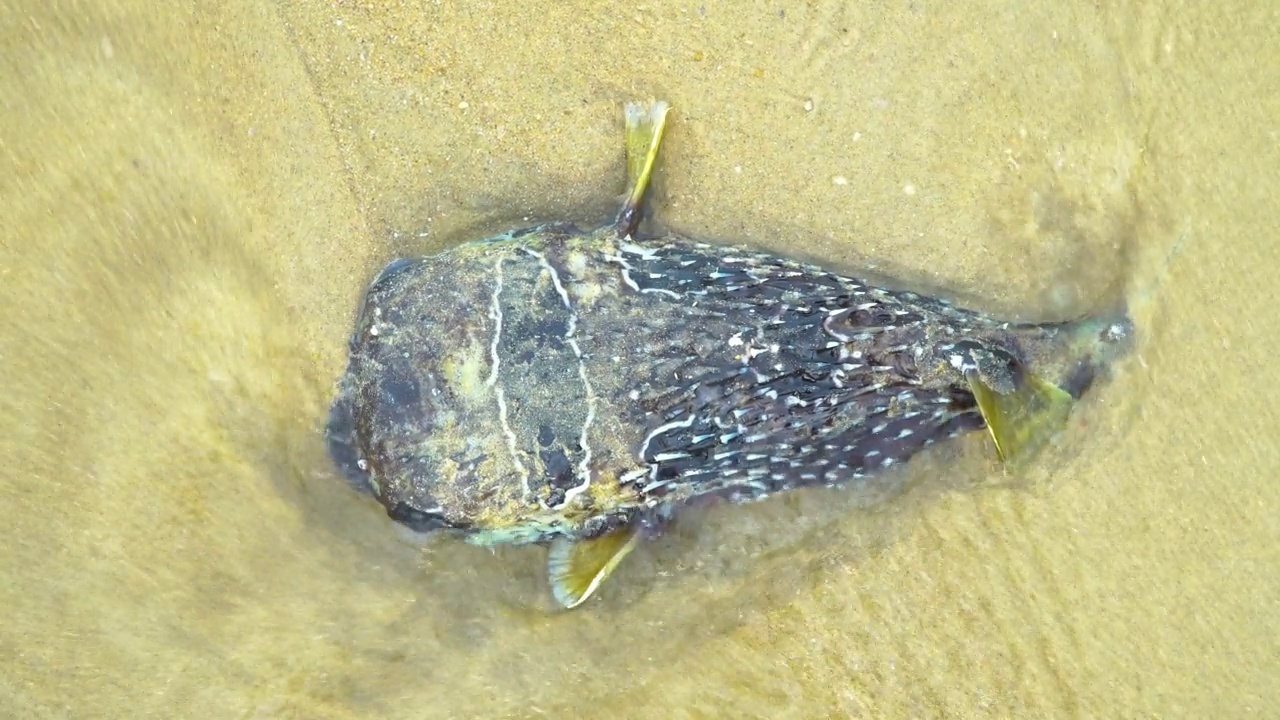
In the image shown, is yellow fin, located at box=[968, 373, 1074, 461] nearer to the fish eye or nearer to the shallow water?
the shallow water

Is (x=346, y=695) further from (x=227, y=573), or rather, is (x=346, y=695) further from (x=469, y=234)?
(x=469, y=234)

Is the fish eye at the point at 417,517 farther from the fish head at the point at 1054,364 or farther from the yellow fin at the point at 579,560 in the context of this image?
the fish head at the point at 1054,364

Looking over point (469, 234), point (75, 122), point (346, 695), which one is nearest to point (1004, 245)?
point (469, 234)

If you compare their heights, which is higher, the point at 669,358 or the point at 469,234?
the point at 469,234

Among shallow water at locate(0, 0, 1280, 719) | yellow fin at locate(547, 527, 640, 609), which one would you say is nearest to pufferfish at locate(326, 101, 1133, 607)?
yellow fin at locate(547, 527, 640, 609)

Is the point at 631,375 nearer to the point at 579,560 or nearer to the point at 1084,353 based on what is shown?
the point at 579,560
